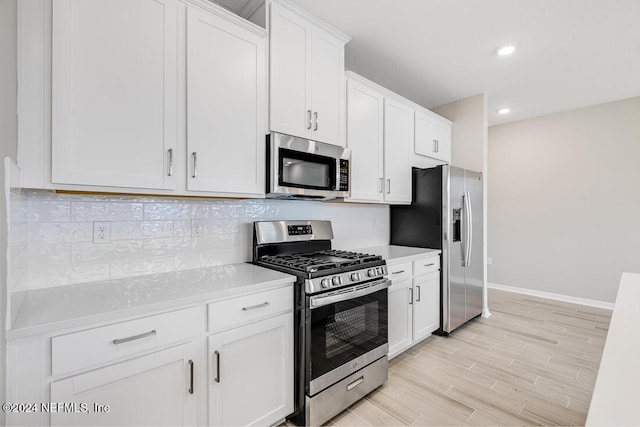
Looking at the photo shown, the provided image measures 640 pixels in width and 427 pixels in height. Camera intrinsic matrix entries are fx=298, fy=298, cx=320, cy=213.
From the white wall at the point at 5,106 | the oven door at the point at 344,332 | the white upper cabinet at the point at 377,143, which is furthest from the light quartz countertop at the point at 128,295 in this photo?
the white upper cabinet at the point at 377,143

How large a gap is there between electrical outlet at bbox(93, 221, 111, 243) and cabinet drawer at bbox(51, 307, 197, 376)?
0.66 m

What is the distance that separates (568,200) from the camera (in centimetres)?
425

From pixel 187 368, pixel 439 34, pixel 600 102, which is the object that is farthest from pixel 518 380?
pixel 600 102

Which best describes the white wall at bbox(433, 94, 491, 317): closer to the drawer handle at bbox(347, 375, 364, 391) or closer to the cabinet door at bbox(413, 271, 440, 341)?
the cabinet door at bbox(413, 271, 440, 341)

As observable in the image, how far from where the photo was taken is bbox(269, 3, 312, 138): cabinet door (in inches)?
79.7

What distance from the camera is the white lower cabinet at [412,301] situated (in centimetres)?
255

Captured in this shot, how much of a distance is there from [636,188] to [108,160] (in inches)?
217

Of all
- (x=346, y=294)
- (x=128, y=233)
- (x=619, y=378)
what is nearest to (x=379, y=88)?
(x=346, y=294)

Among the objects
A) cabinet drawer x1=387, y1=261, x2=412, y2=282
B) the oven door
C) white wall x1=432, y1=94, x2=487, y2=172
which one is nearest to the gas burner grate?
the oven door

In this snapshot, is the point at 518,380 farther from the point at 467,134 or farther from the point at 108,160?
the point at 108,160

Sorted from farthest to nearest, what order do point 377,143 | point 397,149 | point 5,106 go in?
point 397,149, point 377,143, point 5,106

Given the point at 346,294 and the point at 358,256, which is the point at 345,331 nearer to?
the point at 346,294

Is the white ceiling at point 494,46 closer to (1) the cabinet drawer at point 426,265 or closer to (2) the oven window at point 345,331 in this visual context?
(1) the cabinet drawer at point 426,265

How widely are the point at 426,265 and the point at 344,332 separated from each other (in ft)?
4.36
